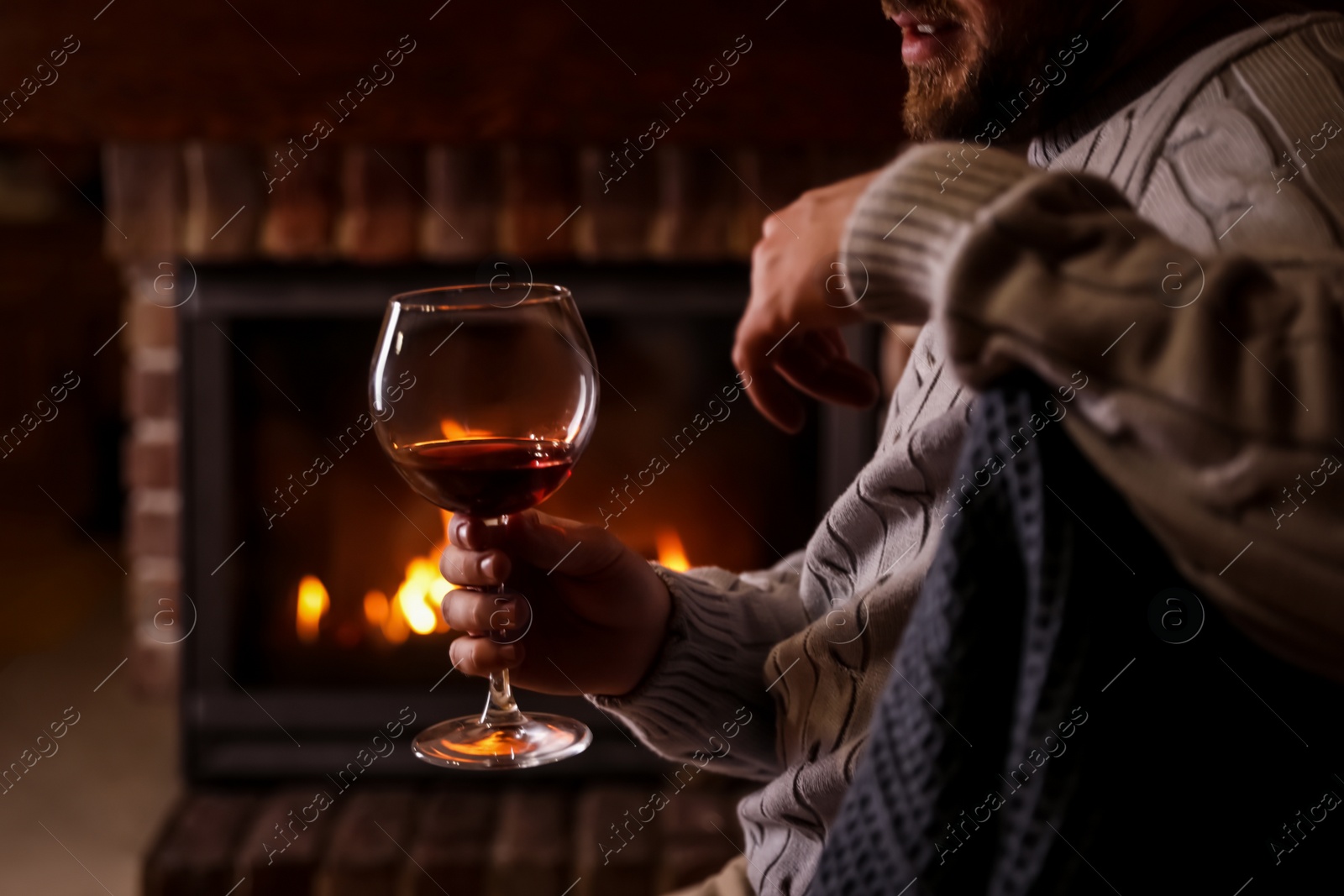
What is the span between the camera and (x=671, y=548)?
1.87m

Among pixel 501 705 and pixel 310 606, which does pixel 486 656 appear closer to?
pixel 501 705

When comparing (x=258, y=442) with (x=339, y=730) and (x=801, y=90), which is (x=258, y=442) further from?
(x=801, y=90)

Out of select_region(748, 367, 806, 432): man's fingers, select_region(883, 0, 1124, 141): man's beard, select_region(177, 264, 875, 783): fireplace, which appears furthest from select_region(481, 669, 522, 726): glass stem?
select_region(177, 264, 875, 783): fireplace

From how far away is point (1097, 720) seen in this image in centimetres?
48

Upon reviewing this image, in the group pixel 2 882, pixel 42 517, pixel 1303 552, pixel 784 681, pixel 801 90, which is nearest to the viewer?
pixel 1303 552

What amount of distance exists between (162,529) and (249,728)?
1.18 feet

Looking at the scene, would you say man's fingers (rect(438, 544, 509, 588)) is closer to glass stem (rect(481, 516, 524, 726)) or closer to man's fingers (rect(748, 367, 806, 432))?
glass stem (rect(481, 516, 524, 726))

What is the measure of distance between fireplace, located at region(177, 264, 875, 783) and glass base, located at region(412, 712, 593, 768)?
3.14 ft

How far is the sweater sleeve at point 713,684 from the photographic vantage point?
3.03 feet

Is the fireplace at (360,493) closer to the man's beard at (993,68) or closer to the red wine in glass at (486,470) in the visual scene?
the man's beard at (993,68)

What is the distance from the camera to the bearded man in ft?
1.52

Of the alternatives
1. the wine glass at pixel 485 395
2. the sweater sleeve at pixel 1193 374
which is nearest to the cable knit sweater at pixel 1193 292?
the sweater sleeve at pixel 1193 374

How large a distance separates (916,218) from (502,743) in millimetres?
442

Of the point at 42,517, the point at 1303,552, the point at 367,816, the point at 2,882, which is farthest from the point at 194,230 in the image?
the point at 42,517
